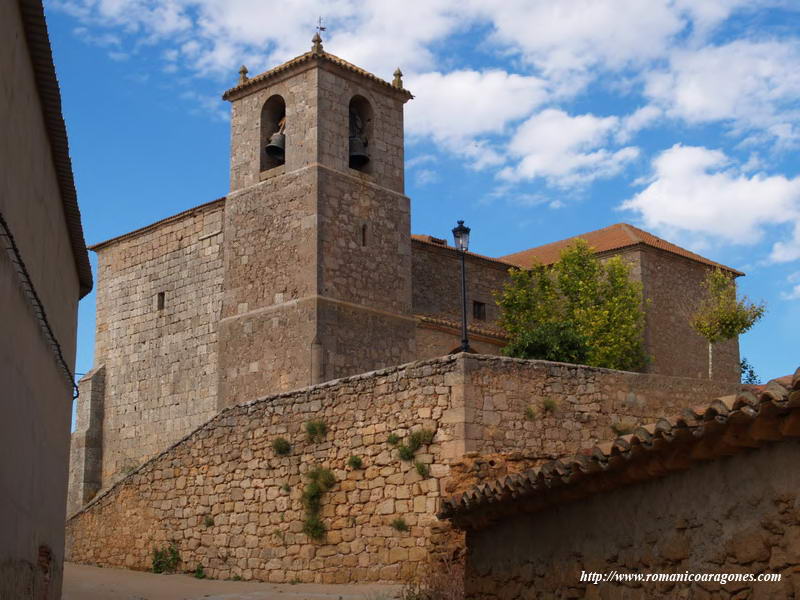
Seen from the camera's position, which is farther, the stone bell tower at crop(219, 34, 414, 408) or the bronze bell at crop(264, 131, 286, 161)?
the bronze bell at crop(264, 131, 286, 161)

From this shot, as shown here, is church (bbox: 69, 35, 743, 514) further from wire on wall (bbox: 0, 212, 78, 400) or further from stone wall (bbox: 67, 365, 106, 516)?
wire on wall (bbox: 0, 212, 78, 400)

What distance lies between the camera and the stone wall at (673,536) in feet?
23.2

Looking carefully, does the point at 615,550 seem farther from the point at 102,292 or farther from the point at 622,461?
the point at 102,292

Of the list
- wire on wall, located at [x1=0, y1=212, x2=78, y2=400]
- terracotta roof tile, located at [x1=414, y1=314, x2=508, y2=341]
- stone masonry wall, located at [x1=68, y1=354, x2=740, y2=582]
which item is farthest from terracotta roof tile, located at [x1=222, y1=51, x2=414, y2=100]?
wire on wall, located at [x1=0, y1=212, x2=78, y2=400]

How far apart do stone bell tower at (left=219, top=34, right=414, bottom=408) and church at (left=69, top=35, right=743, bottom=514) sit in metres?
0.04

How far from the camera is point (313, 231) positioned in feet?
83.8

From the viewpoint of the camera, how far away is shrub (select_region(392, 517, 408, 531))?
607 inches

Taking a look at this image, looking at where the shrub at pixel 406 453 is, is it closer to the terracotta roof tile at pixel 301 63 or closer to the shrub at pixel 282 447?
the shrub at pixel 282 447

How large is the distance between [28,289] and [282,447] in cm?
881

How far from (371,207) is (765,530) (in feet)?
66.8

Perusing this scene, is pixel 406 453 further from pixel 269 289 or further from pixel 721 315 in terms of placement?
pixel 721 315

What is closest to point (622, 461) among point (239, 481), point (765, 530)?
point (765, 530)

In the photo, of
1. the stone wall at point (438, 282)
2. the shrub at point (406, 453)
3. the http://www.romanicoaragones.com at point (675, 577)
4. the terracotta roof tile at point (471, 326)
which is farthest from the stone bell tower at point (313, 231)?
the http://www.romanicoaragones.com at point (675, 577)

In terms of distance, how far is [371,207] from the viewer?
88.6 ft
